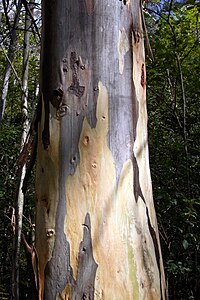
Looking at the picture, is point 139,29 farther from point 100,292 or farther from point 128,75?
point 100,292

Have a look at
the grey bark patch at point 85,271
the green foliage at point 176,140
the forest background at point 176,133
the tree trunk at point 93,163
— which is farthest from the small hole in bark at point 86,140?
the green foliage at point 176,140

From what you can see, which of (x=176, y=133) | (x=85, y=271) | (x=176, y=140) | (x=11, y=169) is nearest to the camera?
(x=85, y=271)

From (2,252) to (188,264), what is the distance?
3.44m

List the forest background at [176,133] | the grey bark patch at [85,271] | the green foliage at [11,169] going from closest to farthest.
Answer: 1. the grey bark patch at [85,271]
2. the forest background at [176,133]
3. the green foliage at [11,169]

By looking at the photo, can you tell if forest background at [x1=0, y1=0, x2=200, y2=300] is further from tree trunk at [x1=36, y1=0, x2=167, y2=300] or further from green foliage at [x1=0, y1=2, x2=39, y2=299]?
tree trunk at [x1=36, y1=0, x2=167, y2=300]

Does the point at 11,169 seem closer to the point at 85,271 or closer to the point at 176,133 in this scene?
the point at 176,133

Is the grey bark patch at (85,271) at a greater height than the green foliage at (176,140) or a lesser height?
lesser

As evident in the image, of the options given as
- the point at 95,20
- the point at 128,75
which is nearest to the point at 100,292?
the point at 128,75

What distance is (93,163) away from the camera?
2.70ft

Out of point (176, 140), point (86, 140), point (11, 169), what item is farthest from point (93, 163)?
point (11, 169)

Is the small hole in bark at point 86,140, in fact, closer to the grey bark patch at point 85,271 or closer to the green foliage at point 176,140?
the grey bark patch at point 85,271

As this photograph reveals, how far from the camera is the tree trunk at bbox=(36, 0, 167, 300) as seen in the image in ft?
2.56

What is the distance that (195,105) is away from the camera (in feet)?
13.3

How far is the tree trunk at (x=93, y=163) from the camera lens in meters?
0.78
